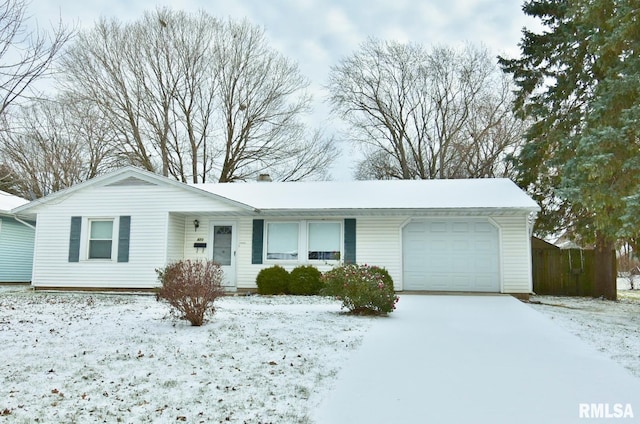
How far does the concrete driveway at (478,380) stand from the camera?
402cm

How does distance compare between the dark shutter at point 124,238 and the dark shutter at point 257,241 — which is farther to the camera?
the dark shutter at point 257,241

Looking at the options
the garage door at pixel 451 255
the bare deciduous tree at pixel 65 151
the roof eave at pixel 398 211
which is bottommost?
the garage door at pixel 451 255

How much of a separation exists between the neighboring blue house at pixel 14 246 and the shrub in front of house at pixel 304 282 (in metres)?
9.89

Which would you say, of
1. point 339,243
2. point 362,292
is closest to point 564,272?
point 339,243

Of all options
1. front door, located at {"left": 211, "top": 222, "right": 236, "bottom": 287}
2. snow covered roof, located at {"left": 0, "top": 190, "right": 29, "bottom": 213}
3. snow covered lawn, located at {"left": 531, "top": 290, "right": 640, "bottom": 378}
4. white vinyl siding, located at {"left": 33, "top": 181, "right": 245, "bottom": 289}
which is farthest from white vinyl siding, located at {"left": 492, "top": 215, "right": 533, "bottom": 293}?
snow covered roof, located at {"left": 0, "top": 190, "right": 29, "bottom": 213}

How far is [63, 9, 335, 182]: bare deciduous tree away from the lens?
940 inches

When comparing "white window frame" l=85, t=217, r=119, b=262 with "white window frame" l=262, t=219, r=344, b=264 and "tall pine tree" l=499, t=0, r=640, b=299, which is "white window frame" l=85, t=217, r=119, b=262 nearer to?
"white window frame" l=262, t=219, r=344, b=264

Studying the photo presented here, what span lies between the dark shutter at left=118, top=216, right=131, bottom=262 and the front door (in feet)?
8.03

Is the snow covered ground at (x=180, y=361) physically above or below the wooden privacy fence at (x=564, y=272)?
below

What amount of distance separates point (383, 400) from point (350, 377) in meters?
0.70

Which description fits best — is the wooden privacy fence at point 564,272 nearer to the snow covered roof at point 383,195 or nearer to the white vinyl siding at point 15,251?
the snow covered roof at point 383,195

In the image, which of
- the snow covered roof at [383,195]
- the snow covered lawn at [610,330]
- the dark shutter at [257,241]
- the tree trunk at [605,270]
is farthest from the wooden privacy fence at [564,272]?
the dark shutter at [257,241]

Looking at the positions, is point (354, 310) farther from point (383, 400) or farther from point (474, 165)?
point (474, 165)

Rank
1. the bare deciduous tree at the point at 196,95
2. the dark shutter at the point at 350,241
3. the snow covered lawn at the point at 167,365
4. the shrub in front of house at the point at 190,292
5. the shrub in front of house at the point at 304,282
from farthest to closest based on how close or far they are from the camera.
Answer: the bare deciduous tree at the point at 196,95 → the dark shutter at the point at 350,241 → the shrub in front of house at the point at 304,282 → the shrub in front of house at the point at 190,292 → the snow covered lawn at the point at 167,365
